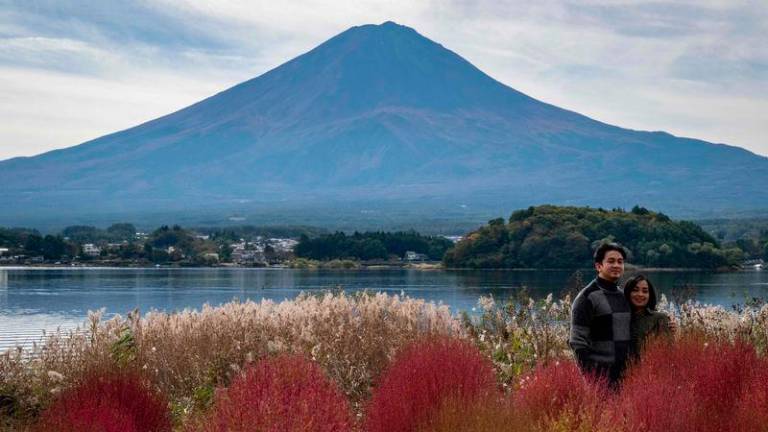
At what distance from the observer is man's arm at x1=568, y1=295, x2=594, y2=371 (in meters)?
9.81

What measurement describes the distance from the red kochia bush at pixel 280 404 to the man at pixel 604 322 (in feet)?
9.21

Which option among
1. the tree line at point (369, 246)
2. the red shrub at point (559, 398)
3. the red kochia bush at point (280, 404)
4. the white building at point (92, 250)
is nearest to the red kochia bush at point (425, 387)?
the red shrub at point (559, 398)

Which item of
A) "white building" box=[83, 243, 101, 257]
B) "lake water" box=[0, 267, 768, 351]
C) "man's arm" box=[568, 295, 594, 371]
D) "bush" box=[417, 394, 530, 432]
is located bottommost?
"lake water" box=[0, 267, 768, 351]

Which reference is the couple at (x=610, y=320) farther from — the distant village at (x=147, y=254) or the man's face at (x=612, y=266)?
the distant village at (x=147, y=254)

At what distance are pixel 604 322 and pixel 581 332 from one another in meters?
0.25

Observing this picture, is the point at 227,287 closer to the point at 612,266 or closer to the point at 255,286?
the point at 255,286

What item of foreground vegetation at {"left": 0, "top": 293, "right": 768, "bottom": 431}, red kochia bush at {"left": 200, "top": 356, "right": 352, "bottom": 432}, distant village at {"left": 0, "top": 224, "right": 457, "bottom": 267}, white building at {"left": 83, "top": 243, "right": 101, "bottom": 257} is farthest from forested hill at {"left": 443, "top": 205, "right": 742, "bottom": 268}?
red kochia bush at {"left": 200, "top": 356, "right": 352, "bottom": 432}

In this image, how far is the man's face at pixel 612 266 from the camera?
9.85m

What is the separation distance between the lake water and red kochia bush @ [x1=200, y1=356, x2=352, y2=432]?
2286 centimetres

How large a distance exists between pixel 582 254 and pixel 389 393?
7031 centimetres

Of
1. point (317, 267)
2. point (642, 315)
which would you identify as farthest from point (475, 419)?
point (317, 267)

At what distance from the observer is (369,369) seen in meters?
12.9

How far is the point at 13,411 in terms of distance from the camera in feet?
36.5

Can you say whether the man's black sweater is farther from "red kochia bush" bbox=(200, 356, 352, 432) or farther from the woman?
"red kochia bush" bbox=(200, 356, 352, 432)
